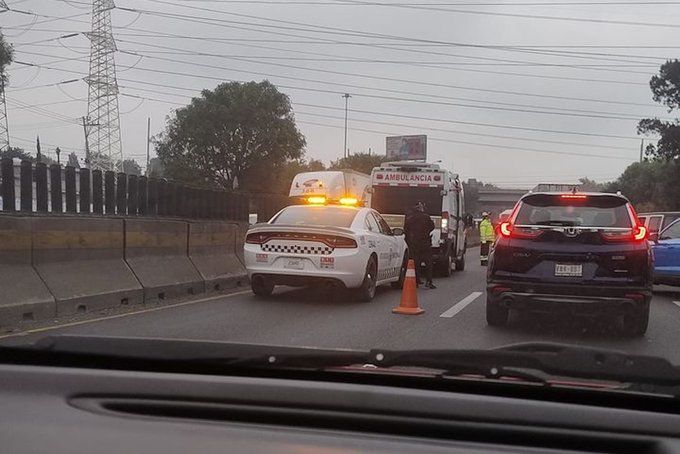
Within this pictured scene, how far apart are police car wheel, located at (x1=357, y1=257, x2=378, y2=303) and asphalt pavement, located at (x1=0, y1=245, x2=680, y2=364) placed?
18cm

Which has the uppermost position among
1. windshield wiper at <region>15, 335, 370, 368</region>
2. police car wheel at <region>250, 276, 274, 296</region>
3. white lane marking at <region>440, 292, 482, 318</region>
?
windshield wiper at <region>15, 335, 370, 368</region>

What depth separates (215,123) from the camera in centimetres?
4959

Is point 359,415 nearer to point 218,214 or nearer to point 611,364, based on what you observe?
point 611,364

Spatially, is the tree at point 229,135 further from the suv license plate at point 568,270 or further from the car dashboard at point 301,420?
the car dashboard at point 301,420

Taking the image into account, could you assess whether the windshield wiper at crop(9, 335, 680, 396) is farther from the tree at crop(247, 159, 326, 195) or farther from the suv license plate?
the tree at crop(247, 159, 326, 195)

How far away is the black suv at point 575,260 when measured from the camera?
782 centimetres

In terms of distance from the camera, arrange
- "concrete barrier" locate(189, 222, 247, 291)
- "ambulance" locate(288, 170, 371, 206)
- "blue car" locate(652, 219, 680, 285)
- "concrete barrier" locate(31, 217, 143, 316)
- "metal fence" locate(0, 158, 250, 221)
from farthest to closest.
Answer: "ambulance" locate(288, 170, 371, 206), "blue car" locate(652, 219, 680, 285), "concrete barrier" locate(189, 222, 247, 291), "metal fence" locate(0, 158, 250, 221), "concrete barrier" locate(31, 217, 143, 316)

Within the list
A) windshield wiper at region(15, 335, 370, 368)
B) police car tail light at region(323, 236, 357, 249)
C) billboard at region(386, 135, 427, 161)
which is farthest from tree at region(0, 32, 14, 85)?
billboard at region(386, 135, 427, 161)

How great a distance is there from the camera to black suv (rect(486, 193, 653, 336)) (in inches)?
308

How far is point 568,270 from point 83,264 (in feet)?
21.2

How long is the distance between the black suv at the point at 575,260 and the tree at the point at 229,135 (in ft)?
137

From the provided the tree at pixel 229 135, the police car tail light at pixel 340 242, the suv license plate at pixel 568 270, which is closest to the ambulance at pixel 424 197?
the police car tail light at pixel 340 242

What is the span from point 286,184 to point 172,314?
45.0 meters

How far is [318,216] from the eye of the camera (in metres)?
11.4
